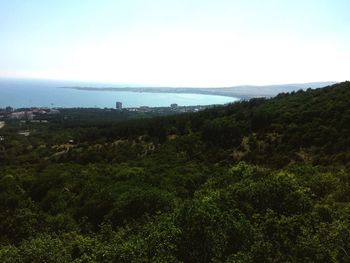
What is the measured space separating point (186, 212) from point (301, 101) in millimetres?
52005

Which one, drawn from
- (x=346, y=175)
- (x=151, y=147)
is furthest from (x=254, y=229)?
(x=151, y=147)

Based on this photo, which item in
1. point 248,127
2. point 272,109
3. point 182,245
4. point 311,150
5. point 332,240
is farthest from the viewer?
point 272,109

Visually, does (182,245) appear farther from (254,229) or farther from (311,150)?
(311,150)

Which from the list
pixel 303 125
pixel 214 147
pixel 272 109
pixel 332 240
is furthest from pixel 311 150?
pixel 332 240

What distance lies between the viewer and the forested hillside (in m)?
14.3

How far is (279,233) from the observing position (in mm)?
15422

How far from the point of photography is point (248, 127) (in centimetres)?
5647

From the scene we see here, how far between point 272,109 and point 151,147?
21002 millimetres

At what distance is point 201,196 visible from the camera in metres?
23.5

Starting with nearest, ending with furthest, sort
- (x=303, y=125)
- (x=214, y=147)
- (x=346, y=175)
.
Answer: (x=346, y=175)
(x=303, y=125)
(x=214, y=147)

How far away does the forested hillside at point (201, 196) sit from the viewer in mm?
14297

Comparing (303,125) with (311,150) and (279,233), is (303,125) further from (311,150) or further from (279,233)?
(279,233)

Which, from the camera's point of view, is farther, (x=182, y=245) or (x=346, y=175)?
(x=346, y=175)

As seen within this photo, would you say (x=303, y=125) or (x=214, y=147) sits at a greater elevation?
(x=303, y=125)
